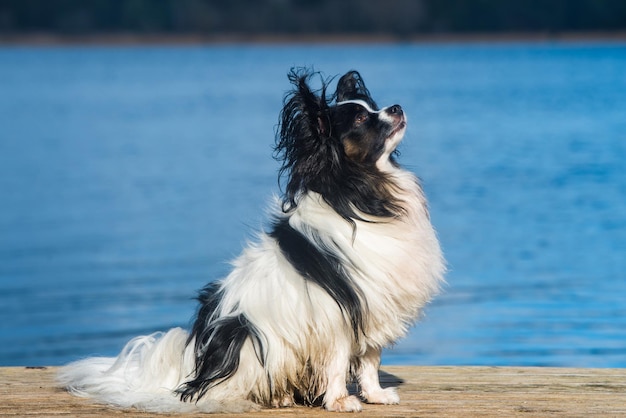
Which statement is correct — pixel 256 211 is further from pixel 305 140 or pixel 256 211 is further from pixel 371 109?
pixel 305 140

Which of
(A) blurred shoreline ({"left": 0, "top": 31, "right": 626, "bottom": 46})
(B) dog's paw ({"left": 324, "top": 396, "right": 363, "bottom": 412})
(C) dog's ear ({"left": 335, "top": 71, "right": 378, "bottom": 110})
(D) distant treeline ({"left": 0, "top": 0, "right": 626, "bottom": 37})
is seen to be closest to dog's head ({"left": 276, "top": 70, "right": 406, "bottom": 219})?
(C) dog's ear ({"left": 335, "top": 71, "right": 378, "bottom": 110})

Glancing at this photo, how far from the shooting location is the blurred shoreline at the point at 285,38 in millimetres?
86750

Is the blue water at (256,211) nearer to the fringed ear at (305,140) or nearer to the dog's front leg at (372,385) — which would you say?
the fringed ear at (305,140)

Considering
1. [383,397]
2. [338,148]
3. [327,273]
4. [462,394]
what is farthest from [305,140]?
[462,394]

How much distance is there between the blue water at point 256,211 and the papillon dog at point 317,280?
1.28ft

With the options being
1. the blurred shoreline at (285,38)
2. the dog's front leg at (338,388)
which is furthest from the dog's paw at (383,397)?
the blurred shoreline at (285,38)

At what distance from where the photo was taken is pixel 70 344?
1048 centimetres

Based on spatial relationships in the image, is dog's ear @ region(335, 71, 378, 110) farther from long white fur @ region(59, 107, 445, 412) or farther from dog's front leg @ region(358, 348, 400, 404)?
dog's front leg @ region(358, 348, 400, 404)

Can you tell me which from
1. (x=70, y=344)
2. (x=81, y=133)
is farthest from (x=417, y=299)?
(x=81, y=133)

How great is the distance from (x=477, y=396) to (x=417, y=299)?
2.02 feet

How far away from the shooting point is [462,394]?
522 cm

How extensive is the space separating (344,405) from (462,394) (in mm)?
644

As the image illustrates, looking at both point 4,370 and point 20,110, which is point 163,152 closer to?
point 20,110

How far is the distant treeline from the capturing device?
86.1 meters
